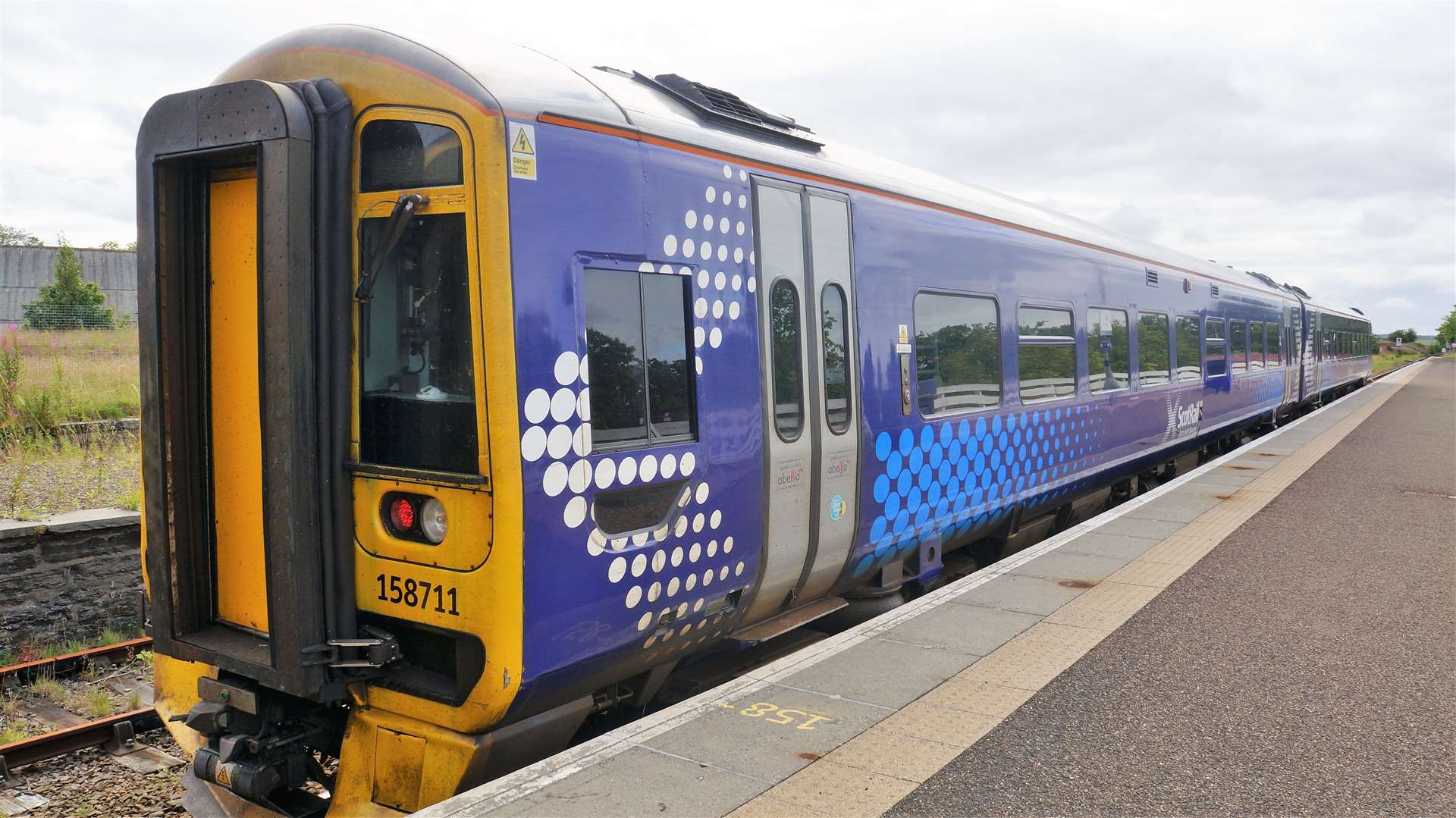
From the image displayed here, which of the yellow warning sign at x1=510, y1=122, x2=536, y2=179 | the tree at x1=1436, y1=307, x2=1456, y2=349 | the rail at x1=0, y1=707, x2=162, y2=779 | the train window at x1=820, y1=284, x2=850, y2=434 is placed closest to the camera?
the yellow warning sign at x1=510, y1=122, x2=536, y2=179

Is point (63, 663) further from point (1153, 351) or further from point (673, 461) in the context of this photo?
point (1153, 351)

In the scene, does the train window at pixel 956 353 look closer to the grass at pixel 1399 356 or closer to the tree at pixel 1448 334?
the grass at pixel 1399 356

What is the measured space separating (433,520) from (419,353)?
1.99 ft

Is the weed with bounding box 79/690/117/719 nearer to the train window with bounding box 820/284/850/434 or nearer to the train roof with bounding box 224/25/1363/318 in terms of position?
the train roof with bounding box 224/25/1363/318

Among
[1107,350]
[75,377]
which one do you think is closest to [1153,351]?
[1107,350]

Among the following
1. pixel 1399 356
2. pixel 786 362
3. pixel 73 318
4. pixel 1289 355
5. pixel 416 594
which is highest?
pixel 73 318

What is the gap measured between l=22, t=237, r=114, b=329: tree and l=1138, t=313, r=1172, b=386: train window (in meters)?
21.4

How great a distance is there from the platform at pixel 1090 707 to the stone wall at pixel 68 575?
4644 millimetres

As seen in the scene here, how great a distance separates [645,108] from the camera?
13.7 ft

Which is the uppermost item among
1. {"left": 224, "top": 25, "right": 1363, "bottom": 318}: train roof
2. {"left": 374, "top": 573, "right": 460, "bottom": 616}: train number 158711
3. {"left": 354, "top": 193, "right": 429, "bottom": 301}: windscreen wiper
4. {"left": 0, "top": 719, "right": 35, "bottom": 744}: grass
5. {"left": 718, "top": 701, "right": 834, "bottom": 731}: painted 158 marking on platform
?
{"left": 224, "top": 25, "right": 1363, "bottom": 318}: train roof

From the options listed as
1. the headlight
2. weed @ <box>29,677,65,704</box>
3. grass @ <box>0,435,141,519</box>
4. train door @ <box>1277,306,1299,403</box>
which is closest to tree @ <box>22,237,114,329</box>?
grass @ <box>0,435,141,519</box>

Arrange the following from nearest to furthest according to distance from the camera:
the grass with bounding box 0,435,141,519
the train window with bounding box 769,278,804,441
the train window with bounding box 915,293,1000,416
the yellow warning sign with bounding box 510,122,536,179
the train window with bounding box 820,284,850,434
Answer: the yellow warning sign with bounding box 510,122,536,179 < the train window with bounding box 769,278,804,441 < the train window with bounding box 820,284,850,434 < the train window with bounding box 915,293,1000,416 < the grass with bounding box 0,435,141,519

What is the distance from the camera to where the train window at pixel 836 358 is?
16.8ft

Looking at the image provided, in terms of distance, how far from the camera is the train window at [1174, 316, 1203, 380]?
11.7 meters
